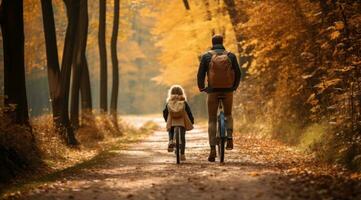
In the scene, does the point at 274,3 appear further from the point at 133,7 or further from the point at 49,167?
the point at 133,7

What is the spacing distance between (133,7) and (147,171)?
2187 cm

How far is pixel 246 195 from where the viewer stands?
8562mm

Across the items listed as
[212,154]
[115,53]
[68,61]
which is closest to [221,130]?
[212,154]

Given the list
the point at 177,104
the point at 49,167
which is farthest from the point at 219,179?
the point at 49,167

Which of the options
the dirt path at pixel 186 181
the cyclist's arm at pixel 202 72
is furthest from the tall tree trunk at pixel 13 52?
the cyclist's arm at pixel 202 72

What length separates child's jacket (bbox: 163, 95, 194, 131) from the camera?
44.3ft

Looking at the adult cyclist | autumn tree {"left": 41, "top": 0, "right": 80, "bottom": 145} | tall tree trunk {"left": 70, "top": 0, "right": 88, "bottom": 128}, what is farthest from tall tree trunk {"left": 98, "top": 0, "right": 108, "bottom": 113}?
the adult cyclist

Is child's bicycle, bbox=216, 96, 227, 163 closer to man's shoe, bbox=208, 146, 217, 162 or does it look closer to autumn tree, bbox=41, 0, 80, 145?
man's shoe, bbox=208, 146, 217, 162

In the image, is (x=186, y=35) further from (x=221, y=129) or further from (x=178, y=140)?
(x=221, y=129)

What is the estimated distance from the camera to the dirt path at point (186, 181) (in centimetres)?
878

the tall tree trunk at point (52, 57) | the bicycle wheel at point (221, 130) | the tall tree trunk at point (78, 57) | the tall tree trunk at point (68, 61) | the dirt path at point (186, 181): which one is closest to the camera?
the dirt path at point (186, 181)

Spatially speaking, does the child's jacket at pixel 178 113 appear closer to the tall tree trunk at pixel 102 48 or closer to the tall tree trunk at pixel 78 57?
the tall tree trunk at pixel 78 57

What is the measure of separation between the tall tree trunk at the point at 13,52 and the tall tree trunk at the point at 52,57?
429 cm

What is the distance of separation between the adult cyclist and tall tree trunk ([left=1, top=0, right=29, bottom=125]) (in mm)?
4193
